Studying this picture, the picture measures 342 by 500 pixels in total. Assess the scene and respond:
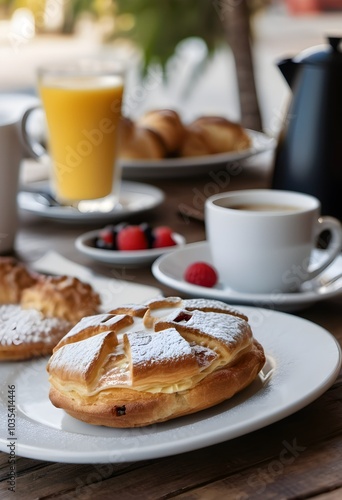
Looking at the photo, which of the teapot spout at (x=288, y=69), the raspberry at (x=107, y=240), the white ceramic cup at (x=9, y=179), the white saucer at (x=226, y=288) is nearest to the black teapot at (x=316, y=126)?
the teapot spout at (x=288, y=69)

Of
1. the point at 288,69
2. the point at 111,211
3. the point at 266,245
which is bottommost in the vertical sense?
the point at 111,211

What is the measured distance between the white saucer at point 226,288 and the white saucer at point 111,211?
0.95 ft

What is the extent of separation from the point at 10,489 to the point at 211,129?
1.29 metres

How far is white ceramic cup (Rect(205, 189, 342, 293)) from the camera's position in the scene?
1.02 metres

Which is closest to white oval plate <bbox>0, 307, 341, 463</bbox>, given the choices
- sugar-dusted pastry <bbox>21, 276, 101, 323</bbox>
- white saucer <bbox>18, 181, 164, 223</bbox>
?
sugar-dusted pastry <bbox>21, 276, 101, 323</bbox>

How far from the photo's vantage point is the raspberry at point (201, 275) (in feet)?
3.46

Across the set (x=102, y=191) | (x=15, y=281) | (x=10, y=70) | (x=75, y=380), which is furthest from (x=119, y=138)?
(x=10, y=70)

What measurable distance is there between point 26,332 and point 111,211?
59 centimetres

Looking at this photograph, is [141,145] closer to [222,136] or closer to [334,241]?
[222,136]

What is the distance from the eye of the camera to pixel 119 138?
1601 millimetres

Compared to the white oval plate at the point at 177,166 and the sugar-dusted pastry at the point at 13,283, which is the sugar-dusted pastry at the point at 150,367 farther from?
the white oval plate at the point at 177,166

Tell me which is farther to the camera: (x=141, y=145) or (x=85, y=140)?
(x=141, y=145)

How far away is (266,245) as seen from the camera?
1.03 metres

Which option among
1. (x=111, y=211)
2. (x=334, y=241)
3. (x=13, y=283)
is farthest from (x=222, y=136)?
(x=13, y=283)
